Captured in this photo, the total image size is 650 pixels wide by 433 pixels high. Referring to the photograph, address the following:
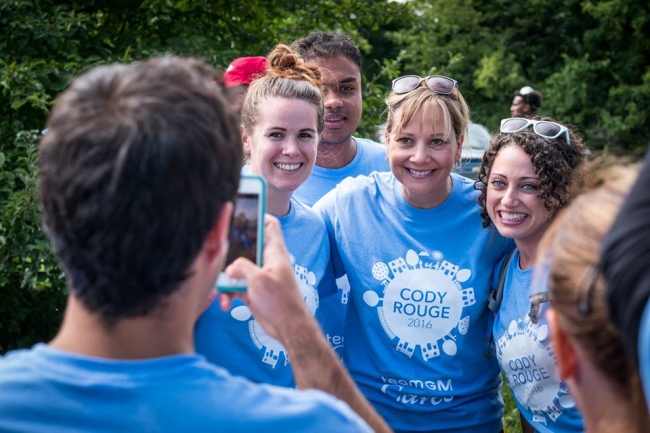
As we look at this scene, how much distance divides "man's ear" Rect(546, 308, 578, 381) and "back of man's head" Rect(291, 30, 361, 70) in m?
3.74

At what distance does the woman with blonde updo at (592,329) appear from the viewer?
1377 millimetres

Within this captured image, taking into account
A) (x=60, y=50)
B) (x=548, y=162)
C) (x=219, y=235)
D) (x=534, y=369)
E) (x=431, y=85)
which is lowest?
(x=534, y=369)

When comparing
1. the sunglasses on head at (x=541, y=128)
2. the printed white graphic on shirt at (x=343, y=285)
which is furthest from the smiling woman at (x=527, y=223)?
the printed white graphic on shirt at (x=343, y=285)

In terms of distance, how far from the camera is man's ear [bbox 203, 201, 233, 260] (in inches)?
58.1

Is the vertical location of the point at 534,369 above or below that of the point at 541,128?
below

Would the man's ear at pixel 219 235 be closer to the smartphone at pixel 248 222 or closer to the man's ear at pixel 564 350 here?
the smartphone at pixel 248 222

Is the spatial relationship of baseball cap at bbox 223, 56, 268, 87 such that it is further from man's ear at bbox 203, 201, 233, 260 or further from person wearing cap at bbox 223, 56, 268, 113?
man's ear at bbox 203, 201, 233, 260

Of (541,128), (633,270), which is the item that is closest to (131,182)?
(633,270)

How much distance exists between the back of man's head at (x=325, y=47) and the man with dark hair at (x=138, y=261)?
11.9ft

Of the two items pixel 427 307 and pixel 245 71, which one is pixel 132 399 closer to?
pixel 427 307

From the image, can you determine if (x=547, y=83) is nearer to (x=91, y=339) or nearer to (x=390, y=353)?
(x=390, y=353)

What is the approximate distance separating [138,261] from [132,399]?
219mm

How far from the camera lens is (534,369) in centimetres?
310

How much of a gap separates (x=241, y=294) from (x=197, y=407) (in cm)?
60
